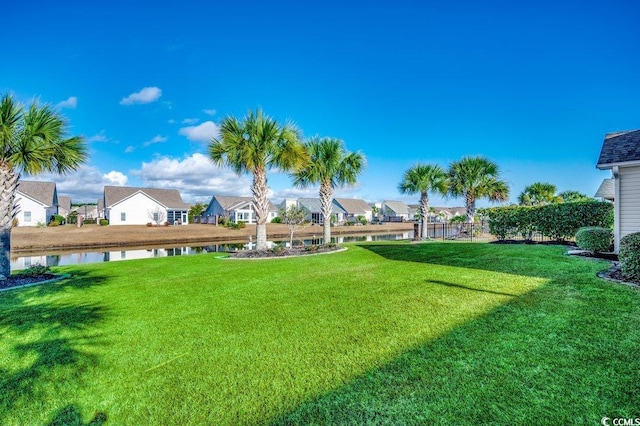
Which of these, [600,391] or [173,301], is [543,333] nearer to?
[600,391]

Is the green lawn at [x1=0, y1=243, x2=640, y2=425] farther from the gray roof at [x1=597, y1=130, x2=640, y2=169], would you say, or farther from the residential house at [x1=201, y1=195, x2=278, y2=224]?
the residential house at [x1=201, y1=195, x2=278, y2=224]

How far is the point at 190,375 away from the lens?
3270 millimetres

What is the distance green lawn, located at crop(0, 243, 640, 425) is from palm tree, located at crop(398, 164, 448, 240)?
15.4 metres

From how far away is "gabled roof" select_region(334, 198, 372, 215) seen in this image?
66125 mm

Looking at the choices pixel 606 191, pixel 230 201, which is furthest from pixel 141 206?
pixel 606 191

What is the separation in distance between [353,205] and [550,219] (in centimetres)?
5392

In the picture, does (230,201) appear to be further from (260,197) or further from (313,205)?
(260,197)

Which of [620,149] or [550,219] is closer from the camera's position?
[620,149]

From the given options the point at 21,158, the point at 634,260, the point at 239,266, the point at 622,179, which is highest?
the point at 21,158

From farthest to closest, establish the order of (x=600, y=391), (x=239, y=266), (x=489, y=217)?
(x=489, y=217), (x=239, y=266), (x=600, y=391)

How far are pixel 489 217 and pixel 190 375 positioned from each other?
17.8 metres

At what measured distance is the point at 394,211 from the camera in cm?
7388

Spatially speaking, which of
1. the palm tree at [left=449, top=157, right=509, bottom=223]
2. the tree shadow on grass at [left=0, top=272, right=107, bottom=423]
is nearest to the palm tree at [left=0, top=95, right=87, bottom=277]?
the tree shadow on grass at [left=0, top=272, right=107, bottom=423]

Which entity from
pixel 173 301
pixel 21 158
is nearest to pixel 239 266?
pixel 173 301
